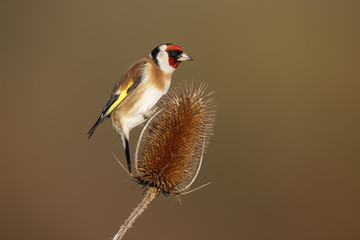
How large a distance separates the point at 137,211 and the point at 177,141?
78 centimetres

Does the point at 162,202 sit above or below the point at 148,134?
below

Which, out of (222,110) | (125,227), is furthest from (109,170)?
(125,227)

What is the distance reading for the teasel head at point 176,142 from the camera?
3455 millimetres

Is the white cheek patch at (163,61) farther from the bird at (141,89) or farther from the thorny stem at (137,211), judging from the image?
the thorny stem at (137,211)

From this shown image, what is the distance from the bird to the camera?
4.00 metres

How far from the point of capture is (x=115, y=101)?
3.90 m

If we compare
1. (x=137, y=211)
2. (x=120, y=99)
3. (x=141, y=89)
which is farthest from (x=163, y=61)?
(x=137, y=211)

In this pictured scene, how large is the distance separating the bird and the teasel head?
0.35 metres

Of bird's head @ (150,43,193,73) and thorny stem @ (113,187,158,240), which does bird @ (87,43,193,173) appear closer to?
bird's head @ (150,43,193,73)

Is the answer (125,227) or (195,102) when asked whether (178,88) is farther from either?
(125,227)

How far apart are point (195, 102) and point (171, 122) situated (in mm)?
269

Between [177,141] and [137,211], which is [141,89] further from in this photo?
[137,211]

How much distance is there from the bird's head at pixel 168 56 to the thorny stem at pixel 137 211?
1.30 metres

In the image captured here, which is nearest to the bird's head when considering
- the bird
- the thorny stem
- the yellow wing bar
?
the bird
